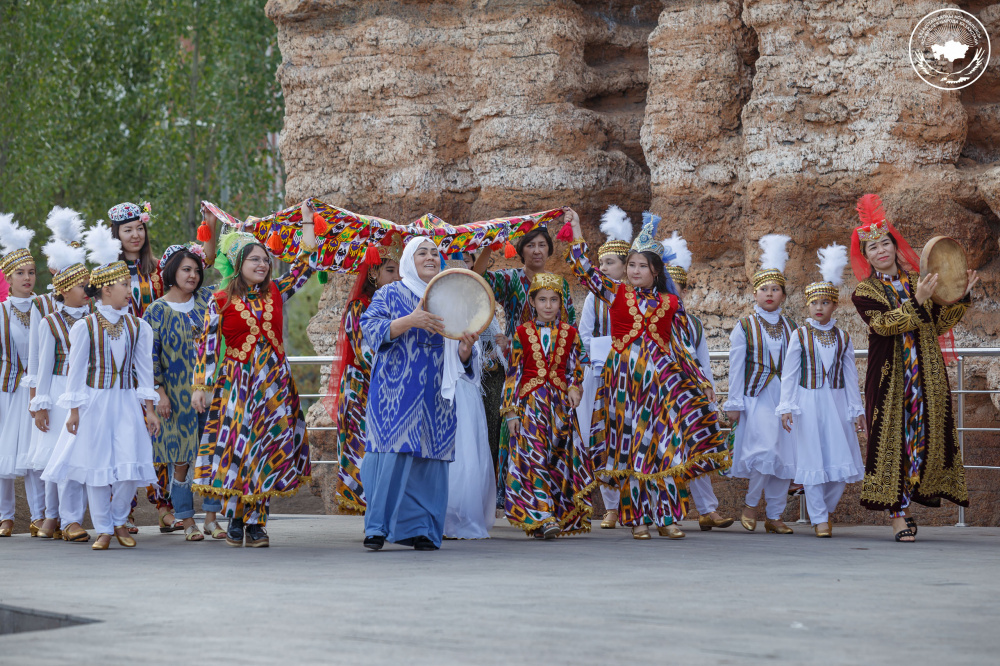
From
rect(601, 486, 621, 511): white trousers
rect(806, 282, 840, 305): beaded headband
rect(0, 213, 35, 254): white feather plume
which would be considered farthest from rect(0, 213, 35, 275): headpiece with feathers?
rect(806, 282, 840, 305): beaded headband

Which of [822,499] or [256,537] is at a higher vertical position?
[822,499]

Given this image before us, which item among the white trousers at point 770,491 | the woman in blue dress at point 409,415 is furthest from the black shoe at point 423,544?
the white trousers at point 770,491

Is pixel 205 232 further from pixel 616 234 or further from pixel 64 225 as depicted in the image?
pixel 616 234

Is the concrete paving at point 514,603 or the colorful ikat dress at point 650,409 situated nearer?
the concrete paving at point 514,603

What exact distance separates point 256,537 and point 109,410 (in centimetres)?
112

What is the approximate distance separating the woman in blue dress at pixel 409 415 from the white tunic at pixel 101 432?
135cm

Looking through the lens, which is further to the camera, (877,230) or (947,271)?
(877,230)

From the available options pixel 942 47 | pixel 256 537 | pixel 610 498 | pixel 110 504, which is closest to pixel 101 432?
pixel 110 504

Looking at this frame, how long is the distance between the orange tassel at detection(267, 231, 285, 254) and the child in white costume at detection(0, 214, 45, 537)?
5.83ft

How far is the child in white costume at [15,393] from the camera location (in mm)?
8695

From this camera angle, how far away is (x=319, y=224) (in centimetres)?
838

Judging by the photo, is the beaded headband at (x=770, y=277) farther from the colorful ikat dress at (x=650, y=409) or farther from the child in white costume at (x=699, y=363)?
the colorful ikat dress at (x=650, y=409)

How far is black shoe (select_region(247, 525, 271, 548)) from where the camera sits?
25.1 feet

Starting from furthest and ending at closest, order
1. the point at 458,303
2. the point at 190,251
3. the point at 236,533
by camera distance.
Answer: the point at 190,251 < the point at 236,533 < the point at 458,303
